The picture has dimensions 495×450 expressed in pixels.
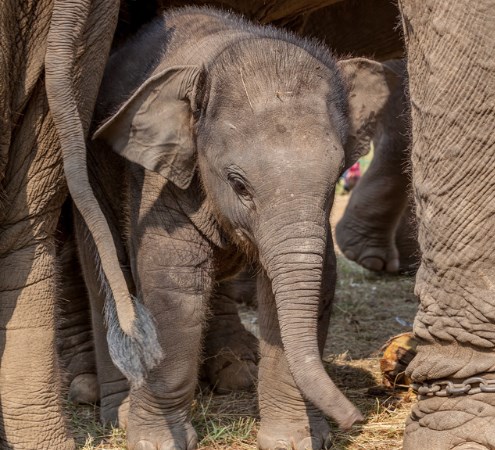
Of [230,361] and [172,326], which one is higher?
[172,326]

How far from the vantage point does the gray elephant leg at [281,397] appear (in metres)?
4.40

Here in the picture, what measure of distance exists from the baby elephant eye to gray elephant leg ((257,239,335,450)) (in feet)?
1.22

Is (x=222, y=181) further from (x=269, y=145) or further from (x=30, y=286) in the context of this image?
(x=30, y=286)

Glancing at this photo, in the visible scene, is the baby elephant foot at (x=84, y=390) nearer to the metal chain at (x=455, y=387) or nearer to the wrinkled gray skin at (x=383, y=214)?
the metal chain at (x=455, y=387)

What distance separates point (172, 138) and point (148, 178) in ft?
0.68


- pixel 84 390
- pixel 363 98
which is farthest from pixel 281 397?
pixel 363 98

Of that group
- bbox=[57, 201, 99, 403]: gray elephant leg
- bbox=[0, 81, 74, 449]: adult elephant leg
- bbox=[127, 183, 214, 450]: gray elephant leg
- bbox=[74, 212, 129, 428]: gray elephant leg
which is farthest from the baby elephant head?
bbox=[57, 201, 99, 403]: gray elephant leg

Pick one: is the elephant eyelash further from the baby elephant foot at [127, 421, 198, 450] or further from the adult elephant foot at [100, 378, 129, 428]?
the adult elephant foot at [100, 378, 129, 428]

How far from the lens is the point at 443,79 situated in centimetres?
376

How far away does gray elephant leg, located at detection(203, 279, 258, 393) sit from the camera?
16.7ft

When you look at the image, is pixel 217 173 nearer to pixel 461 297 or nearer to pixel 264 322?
pixel 264 322

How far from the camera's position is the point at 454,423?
3.92 meters

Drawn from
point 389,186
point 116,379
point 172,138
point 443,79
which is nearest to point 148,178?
point 172,138

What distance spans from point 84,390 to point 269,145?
4.70 ft
